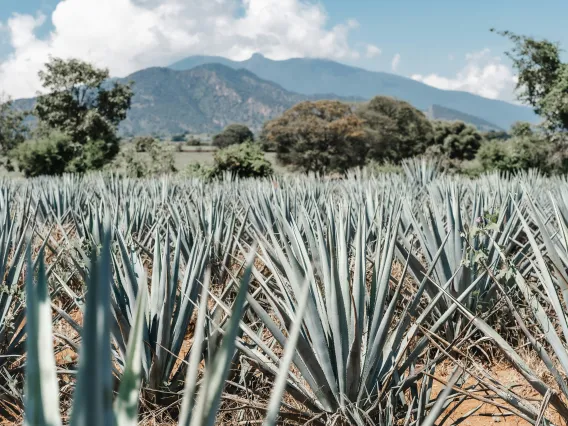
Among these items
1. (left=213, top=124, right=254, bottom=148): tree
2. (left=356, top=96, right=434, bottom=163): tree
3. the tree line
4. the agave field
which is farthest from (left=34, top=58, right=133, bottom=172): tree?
(left=213, top=124, right=254, bottom=148): tree

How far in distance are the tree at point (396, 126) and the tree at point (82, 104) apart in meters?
17.4

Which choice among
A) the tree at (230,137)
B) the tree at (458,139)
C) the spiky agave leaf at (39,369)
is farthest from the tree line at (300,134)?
the tree at (230,137)

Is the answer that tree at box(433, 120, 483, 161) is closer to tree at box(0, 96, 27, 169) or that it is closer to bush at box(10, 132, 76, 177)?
bush at box(10, 132, 76, 177)

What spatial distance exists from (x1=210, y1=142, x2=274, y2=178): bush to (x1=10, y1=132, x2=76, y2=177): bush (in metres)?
8.93

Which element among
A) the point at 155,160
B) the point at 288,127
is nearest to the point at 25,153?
the point at 155,160

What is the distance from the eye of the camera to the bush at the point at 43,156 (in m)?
22.3

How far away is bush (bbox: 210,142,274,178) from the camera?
58.0 ft

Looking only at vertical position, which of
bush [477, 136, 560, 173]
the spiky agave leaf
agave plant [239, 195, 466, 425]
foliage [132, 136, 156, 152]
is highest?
the spiky agave leaf

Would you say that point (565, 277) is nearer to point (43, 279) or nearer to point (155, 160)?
point (43, 279)

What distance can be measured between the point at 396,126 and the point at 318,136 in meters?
11.2

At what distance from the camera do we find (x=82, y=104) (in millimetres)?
28062

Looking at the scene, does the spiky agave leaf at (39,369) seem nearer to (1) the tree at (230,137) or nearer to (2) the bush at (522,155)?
(2) the bush at (522,155)

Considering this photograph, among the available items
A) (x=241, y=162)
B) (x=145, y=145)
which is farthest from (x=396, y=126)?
(x=241, y=162)

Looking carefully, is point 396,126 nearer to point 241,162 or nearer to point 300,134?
point 300,134
